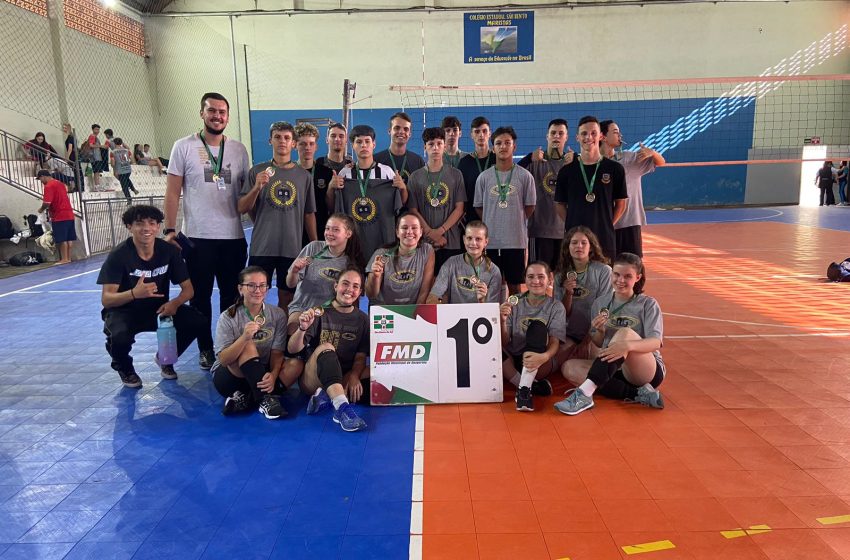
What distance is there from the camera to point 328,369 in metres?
3.70

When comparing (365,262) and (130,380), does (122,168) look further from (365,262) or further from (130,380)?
(365,262)

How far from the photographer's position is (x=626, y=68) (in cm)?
1870

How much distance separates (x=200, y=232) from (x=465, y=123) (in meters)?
15.5

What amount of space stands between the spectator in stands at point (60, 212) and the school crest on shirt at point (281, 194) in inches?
325

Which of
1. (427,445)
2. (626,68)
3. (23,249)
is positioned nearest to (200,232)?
(427,445)

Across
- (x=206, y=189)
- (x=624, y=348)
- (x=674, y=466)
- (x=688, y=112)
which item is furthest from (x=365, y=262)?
(x=688, y=112)

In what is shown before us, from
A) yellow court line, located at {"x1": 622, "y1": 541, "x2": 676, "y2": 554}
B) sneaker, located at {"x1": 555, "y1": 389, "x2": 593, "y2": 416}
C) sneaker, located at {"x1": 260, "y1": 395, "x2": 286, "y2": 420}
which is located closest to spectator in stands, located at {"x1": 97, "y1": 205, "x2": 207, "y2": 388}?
sneaker, located at {"x1": 260, "y1": 395, "x2": 286, "y2": 420}

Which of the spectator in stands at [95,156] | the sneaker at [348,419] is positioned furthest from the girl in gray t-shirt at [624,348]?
the spectator in stands at [95,156]

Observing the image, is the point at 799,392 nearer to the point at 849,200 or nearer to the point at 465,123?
the point at 465,123

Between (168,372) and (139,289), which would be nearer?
(139,289)

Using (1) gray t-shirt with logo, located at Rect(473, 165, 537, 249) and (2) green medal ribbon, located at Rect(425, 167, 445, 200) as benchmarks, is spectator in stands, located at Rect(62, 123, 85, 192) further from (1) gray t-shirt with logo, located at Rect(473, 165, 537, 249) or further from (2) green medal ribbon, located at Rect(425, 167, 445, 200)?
(1) gray t-shirt with logo, located at Rect(473, 165, 537, 249)

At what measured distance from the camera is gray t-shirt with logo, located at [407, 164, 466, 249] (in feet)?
15.4

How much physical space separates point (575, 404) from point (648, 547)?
1.39m

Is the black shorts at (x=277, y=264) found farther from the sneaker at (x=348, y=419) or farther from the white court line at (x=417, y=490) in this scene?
the white court line at (x=417, y=490)
